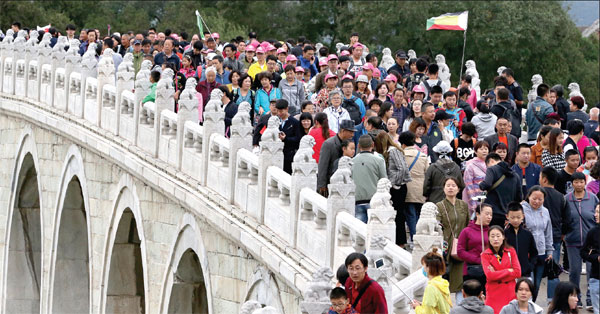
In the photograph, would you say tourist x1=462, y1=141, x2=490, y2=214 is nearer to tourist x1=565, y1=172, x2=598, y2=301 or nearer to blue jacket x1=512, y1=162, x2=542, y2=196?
blue jacket x1=512, y1=162, x2=542, y2=196

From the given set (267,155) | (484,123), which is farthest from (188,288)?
(484,123)

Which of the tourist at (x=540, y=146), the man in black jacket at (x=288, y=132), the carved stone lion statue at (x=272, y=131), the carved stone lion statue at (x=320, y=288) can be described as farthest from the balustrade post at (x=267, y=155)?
the carved stone lion statue at (x=320, y=288)

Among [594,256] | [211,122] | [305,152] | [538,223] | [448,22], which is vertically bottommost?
[594,256]

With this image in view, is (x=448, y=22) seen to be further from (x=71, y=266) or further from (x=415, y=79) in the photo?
(x=71, y=266)

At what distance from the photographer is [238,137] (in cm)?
1784

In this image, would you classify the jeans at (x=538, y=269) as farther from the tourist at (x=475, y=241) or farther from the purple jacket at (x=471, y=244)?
the purple jacket at (x=471, y=244)

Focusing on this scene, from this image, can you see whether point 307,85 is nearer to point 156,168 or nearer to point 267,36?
point 156,168

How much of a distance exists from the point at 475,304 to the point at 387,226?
208 centimetres

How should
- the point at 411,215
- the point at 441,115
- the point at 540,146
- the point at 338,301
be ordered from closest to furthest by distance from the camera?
the point at 338,301, the point at 411,215, the point at 540,146, the point at 441,115

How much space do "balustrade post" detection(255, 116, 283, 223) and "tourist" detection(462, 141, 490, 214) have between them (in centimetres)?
248

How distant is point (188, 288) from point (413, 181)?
21.0ft

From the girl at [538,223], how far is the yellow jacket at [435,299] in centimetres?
313

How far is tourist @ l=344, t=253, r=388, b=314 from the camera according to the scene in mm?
11031

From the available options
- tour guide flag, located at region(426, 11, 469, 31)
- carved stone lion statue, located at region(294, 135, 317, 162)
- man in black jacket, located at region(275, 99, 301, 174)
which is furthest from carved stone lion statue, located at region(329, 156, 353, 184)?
tour guide flag, located at region(426, 11, 469, 31)
